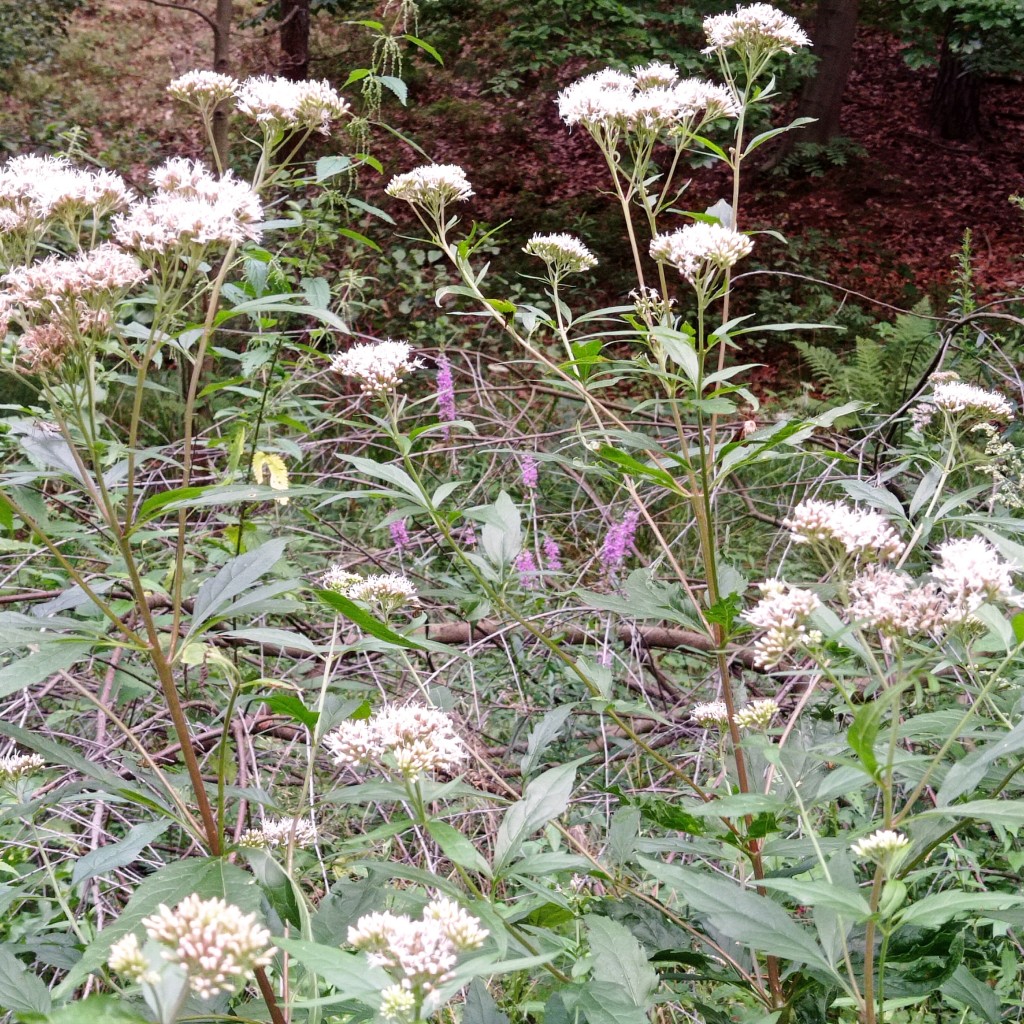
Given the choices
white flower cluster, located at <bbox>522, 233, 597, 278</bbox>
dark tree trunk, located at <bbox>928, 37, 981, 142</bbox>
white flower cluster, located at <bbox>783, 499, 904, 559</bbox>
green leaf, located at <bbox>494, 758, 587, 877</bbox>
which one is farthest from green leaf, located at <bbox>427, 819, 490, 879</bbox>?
dark tree trunk, located at <bbox>928, 37, 981, 142</bbox>

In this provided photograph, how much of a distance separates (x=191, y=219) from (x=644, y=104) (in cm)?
95

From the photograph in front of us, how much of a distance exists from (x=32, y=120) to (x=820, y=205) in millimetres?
8434

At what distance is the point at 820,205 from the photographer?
930 centimetres

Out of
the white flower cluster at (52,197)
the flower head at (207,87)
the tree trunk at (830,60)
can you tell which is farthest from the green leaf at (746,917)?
the tree trunk at (830,60)

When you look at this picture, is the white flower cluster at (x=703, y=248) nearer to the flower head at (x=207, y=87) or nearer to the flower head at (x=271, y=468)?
the flower head at (x=207, y=87)

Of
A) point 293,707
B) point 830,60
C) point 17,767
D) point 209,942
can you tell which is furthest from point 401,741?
point 830,60

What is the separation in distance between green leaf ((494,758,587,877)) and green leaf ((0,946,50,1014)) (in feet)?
1.90

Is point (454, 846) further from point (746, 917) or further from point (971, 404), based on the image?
point (971, 404)

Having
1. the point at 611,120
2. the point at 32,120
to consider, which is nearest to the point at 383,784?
the point at 611,120

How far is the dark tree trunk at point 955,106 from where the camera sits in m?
10.4

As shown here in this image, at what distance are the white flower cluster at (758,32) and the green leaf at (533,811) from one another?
1446 mm

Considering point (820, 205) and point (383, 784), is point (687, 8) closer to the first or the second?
point (820, 205)

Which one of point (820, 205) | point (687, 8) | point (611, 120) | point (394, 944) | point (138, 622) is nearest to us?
point (394, 944)

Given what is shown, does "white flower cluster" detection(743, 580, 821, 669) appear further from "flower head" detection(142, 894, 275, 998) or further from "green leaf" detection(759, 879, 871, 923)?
"flower head" detection(142, 894, 275, 998)
